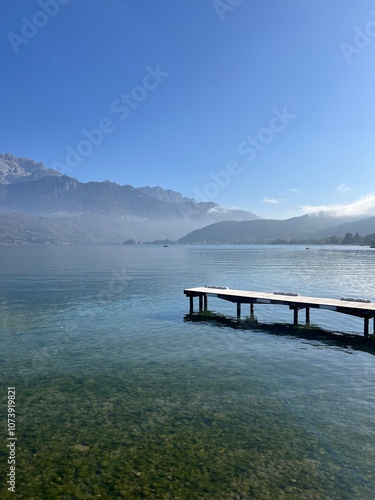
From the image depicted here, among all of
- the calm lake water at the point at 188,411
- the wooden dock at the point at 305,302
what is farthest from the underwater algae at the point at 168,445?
the wooden dock at the point at 305,302

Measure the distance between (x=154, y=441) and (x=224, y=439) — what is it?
2.67 meters

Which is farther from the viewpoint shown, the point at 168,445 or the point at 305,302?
the point at 305,302

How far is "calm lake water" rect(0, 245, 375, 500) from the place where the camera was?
1175cm

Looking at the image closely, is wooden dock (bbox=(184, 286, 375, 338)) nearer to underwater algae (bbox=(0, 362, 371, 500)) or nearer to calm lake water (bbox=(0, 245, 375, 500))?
calm lake water (bbox=(0, 245, 375, 500))

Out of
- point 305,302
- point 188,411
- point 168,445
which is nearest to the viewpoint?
point 168,445

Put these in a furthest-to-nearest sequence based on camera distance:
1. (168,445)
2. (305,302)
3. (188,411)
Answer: (305,302) → (188,411) → (168,445)

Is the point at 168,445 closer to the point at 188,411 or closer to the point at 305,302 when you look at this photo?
the point at 188,411

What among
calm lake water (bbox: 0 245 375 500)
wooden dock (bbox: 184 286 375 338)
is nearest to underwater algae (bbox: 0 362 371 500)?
calm lake water (bbox: 0 245 375 500)

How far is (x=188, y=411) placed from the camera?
54.0 ft

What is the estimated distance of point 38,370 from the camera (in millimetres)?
21703

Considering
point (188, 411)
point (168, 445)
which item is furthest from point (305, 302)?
point (168, 445)

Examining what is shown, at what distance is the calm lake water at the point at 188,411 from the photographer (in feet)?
38.5

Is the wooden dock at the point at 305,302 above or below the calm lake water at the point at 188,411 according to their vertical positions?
above

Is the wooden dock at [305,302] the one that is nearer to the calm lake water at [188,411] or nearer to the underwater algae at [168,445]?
the calm lake water at [188,411]
